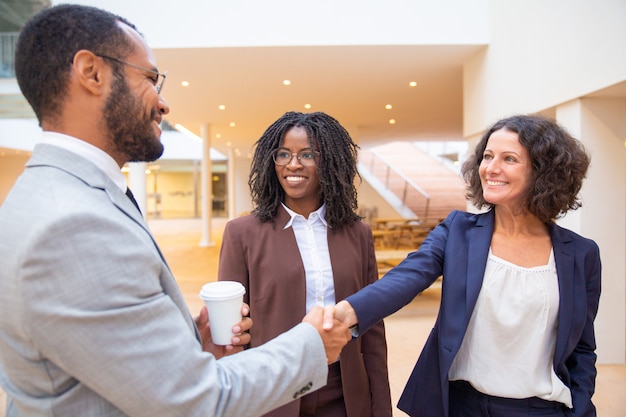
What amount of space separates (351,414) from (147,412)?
0.99 meters

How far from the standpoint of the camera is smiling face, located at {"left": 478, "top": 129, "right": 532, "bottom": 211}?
1434 millimetres

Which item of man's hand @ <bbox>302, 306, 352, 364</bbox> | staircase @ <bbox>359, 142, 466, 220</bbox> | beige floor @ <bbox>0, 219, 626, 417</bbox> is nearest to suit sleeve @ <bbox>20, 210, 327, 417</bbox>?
man's hand @ <bbox>302, 306, 352, 364</bbox>

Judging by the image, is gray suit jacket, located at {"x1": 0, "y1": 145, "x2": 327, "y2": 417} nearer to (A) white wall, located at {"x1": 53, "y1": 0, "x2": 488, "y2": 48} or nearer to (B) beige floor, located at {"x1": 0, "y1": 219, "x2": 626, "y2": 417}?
(B) beige floor, located at {"x1": 0, "y1": 219, "x2": 626, "y2": 417}

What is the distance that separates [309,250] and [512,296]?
78cm

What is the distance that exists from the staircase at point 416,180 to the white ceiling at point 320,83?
329 centimetres

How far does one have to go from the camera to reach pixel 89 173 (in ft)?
2.60

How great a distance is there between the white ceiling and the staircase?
10.8ft

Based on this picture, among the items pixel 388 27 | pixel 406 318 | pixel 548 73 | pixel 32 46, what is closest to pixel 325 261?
pixel 32 46

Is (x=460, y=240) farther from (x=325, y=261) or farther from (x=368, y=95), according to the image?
(x=368, y=95)

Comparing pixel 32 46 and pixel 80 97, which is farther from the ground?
pixel 32 46

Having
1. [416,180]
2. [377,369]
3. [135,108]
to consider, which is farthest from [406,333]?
[416,180]

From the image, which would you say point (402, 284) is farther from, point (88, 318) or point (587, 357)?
point (88, 318)

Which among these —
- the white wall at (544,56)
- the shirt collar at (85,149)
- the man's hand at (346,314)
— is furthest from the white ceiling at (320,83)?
the shirt collar at (85,149)

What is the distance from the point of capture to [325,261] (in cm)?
162
